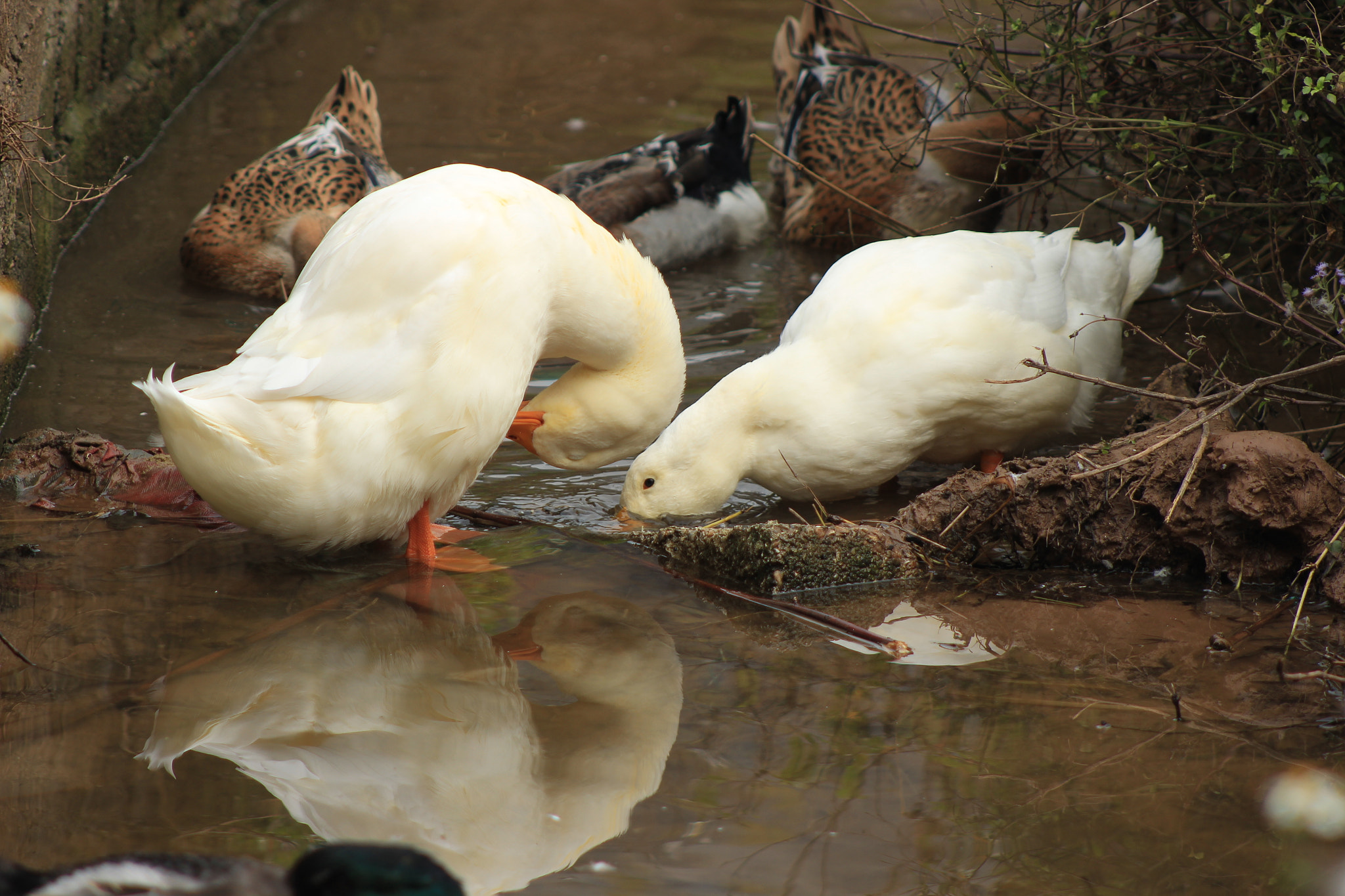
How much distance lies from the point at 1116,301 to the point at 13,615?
3901 millimetres

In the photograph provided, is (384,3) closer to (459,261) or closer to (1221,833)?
(459,261)

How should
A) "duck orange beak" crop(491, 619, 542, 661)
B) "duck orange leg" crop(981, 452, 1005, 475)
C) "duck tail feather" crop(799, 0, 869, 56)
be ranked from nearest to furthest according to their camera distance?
"duck orange beak" crop(491, 619, 542, 661), "duck orange leg" crop(981, 452, 1005, 475), "duck tail feather" crop(799, 0, 869, 56)

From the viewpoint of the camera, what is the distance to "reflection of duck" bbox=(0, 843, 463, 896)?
5.99ft

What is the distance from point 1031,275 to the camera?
430 centimetres

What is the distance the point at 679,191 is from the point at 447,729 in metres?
4.71

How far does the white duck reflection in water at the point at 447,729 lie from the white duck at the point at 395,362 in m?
0.39

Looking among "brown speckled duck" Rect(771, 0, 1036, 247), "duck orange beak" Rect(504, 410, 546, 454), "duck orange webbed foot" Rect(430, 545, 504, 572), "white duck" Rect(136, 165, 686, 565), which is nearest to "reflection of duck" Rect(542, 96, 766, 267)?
"brown speckled duck" Rect(771, 0, 1036, 247)

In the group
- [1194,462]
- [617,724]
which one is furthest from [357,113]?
[1194,462]

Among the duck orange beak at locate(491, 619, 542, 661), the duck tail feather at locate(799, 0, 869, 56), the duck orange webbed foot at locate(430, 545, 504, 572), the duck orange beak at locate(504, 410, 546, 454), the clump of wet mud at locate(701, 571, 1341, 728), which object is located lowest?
the duck orange webbed foot at locate(430, 545, 504, 572)

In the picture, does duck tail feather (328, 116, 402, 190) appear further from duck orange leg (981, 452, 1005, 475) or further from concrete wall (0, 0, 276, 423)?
duck orange leg (981, 452, 1005, 475)

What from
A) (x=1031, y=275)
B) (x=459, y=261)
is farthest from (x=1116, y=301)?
(x=459, y=261)

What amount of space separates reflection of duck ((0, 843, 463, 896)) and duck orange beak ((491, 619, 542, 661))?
50.2 inches

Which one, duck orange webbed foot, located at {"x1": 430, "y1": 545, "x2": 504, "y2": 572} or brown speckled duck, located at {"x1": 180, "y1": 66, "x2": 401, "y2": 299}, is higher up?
brown speckled duck, located at {"x1": 180, "y1": 66, "x2": 401, "y2": 299}

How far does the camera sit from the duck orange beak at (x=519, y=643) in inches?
124
